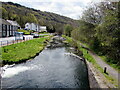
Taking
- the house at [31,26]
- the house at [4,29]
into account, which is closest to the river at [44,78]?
the house at [4,29]

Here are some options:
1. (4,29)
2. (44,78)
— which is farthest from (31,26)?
(44,78)

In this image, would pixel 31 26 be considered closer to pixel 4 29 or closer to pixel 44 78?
pixel 4 29

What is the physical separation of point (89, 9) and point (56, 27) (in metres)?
93.8

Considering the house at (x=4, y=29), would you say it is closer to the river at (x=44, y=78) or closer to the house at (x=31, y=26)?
the river at (x=44, y=78)

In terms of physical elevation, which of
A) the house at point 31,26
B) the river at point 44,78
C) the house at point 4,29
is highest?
the house at point 31,26

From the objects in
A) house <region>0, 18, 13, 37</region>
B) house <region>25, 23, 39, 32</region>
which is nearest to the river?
house <region>0, 18, 13, 37</region>

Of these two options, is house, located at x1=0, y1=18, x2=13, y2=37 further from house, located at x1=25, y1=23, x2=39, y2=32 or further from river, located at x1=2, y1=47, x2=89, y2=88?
house, located at x1=25, y1=23, x2=39, y2=32

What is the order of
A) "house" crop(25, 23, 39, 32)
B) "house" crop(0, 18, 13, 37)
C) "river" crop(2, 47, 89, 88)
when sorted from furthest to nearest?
1. "house" crop(25, 23, 39, 32)
2. "house" crop(0, 18, 13, 37)
3. "river" crop(2, 47, 89, 88)

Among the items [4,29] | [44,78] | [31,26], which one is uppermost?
[31,26]

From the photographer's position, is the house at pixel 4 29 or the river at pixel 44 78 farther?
the house at pixel 4 29

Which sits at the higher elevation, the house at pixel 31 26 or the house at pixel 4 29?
the house at pixel 31 26

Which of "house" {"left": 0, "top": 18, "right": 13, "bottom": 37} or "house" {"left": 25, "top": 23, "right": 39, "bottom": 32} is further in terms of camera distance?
"house" {"left": 25, "top": 23, "right": 39, "bottom": 32}

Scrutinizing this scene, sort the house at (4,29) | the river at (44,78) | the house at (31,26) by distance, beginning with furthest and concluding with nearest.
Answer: the house at (31,26), the house at (4,29), the river at (44,78)

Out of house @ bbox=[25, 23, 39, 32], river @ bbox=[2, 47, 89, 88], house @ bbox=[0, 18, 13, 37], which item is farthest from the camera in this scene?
house @ bbox=[25, 23, 39, 32]
